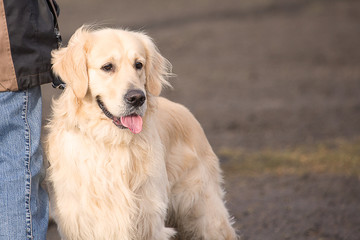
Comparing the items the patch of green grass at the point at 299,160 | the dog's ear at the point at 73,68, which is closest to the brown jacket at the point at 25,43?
the dog's ear at the point at 73,68

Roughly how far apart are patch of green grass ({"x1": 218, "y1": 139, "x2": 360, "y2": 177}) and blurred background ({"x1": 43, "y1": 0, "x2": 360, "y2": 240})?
1 centimetres

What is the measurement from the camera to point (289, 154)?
8609mm

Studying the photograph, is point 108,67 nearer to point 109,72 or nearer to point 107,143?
point 109,72

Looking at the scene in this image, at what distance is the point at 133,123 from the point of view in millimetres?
4125

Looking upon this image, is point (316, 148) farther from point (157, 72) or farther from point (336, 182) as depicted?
point (157, 72)

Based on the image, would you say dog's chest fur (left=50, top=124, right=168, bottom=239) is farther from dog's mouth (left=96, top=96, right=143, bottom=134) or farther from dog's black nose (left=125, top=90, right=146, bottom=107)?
dog's black nose (left=125, top=90, right=146, bottom=107)

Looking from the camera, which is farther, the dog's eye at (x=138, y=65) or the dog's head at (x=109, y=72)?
the dog's eye at (x=138, y=65)

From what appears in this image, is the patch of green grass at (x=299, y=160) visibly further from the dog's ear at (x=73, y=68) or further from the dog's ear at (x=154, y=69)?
the dog's ear at (x=73, y=68)

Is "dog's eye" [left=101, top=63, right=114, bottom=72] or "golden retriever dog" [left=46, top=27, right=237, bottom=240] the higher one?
"dog's eye" [left=101, top=63, right=114, bottom=72]

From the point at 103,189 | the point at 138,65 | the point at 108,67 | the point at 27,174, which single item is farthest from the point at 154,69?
the point at 27,174

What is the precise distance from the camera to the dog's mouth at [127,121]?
4.11m

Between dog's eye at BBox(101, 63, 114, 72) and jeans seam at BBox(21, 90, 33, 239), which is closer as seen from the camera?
jeans seam at BBox(21, 90, 33, 239)

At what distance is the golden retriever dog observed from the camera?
161 inches

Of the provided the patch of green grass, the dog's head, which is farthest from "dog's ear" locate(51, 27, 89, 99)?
the patch of green grass
